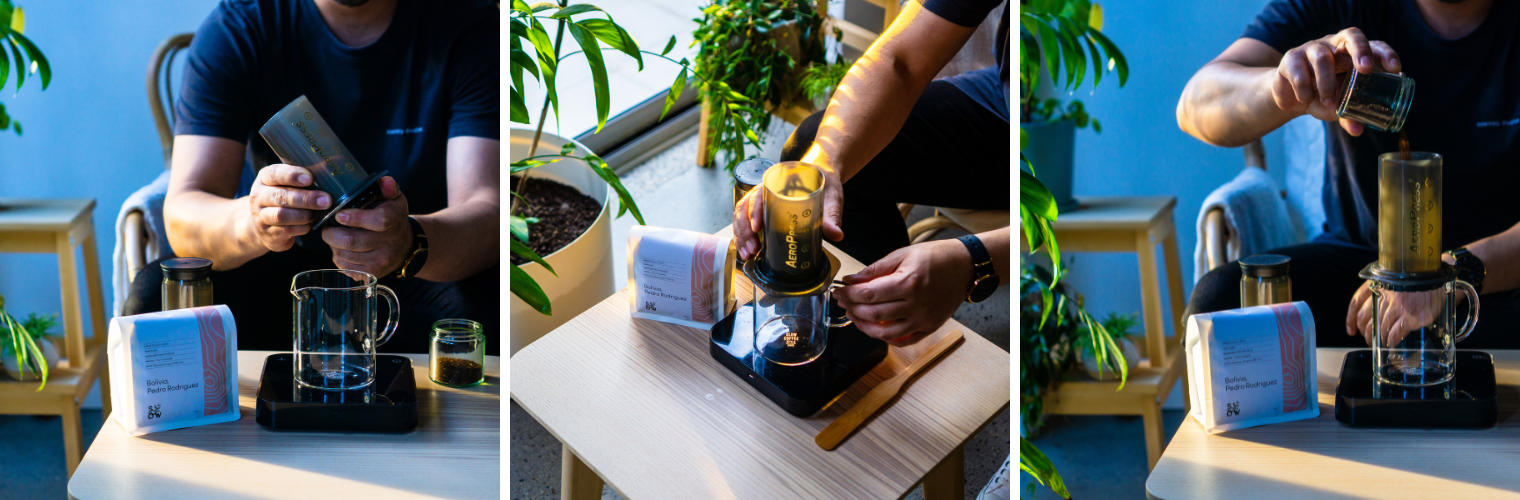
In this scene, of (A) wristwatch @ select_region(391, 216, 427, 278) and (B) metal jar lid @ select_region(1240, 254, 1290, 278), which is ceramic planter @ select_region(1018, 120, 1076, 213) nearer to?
(B) metal jar lid @ select_region(1240, 254, 1290, 278)

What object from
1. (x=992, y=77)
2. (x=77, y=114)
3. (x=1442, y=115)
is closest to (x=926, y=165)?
(x=992, y=77)

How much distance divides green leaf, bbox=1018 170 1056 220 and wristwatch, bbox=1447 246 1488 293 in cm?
58

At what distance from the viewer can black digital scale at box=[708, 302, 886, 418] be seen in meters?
0.95

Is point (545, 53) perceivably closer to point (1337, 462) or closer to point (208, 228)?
point (208, 228)

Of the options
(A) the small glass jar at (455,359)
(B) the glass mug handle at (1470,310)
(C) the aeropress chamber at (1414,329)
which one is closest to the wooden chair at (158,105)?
(A) the small glass jar at (455,359)

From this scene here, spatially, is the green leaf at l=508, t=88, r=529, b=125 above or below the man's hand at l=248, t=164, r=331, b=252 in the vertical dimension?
above

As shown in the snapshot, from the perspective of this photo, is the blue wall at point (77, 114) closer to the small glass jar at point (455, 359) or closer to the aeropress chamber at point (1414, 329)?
the small glass jar at point (455, 359)

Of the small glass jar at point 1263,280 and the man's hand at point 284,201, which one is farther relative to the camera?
the small glass jar at point 1263,280

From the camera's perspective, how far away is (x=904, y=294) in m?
1.03

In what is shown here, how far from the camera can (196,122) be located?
1.16m

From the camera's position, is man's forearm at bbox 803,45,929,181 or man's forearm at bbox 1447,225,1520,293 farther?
man's forearm at bbox 1447,225,1520,293

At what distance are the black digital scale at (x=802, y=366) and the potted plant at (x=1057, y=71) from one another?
13.7 inches

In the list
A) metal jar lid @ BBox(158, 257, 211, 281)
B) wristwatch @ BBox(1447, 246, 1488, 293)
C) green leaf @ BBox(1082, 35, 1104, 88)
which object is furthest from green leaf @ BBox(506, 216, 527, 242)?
wristwatch @ BBox(1447, 246, 1488, 293)

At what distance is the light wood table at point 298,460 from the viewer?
0.97m
